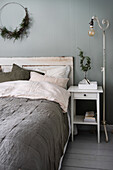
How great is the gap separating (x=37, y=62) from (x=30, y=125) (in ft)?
6.13

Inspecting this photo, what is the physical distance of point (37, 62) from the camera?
3.44 m

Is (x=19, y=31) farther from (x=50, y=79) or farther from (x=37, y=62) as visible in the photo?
(x=50, y=79)

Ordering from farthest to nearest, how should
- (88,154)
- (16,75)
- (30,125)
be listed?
(16,75)
(88,154)
(30,125)

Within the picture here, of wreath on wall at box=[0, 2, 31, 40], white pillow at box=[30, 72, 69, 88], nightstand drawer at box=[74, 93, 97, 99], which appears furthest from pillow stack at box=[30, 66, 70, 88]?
wreath on wall at box=[0, 2, 31, 40]

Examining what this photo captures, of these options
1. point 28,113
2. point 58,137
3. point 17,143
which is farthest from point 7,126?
point 58,137

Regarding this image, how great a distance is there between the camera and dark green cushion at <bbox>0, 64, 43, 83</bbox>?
10.1 feet

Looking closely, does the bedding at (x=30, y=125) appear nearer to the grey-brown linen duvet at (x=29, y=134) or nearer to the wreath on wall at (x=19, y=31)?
the grey-brown linen duvet at (x=29, y=134)

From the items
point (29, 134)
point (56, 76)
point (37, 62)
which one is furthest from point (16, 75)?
point (29, 134)

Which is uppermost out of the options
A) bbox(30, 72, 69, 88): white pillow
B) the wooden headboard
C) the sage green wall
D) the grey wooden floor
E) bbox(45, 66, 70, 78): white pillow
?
the sage green wall

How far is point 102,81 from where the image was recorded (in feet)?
10.8

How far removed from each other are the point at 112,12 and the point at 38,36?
1181 millimetres

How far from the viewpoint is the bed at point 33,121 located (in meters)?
1.36

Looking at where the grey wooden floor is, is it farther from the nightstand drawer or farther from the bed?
the nightstand drawer

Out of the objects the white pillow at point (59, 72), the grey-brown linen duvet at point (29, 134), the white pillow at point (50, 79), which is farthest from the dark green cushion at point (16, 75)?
the grey-brown linen duvet at point (29, 134)
